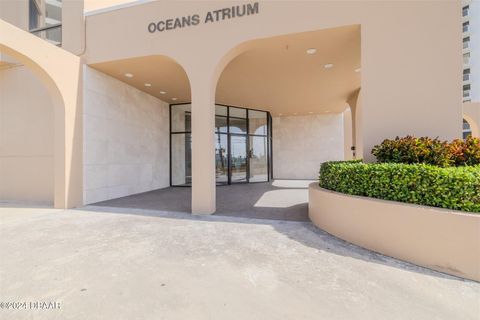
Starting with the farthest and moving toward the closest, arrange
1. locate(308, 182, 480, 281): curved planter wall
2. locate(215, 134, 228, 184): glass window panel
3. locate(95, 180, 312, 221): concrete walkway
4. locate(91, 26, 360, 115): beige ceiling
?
locate(215, 134, 228, 184): glass window panel → locate(95, 180, 312, 221): concrete walkway → locate(91, 26, 360, 115): beige ceiling → locate(308, 182, 480, 281): curved planter wall

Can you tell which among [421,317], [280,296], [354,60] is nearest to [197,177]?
[280,296]

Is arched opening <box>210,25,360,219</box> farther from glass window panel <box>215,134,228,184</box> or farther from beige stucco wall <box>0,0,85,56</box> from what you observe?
beige stucco wall <box>0,0,85,56</box>

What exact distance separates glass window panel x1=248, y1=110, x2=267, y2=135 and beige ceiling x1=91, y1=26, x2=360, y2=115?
1.28 meters

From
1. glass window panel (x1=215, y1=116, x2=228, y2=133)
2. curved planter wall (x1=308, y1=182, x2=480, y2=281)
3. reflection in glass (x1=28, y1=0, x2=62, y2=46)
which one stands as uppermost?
reflection in glass (x1=28, y1=0, x2=62, y2=46)

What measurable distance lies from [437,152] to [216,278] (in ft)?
12.1

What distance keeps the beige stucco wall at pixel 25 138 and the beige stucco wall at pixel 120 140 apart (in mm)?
1310

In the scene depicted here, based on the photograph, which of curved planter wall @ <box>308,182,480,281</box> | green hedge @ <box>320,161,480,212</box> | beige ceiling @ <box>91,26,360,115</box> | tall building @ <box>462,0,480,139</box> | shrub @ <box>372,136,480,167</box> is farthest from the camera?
tall building @ <box>462,0,480,139</box>

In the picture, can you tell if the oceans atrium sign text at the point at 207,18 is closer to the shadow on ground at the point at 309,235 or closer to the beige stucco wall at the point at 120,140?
the beige stucco wall at the point at 120,140

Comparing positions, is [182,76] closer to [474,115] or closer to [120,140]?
[120,140]

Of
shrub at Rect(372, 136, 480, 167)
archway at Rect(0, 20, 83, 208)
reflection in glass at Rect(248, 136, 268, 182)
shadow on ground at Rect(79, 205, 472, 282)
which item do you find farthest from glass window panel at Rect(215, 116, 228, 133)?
shrub at Rect(372, 136, 480, 167)

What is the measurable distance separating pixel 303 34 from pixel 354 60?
2.08m

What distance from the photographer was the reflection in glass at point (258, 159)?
11.9 metres

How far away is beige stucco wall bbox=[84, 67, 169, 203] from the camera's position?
21.5 ft

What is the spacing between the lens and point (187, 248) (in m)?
3.49
